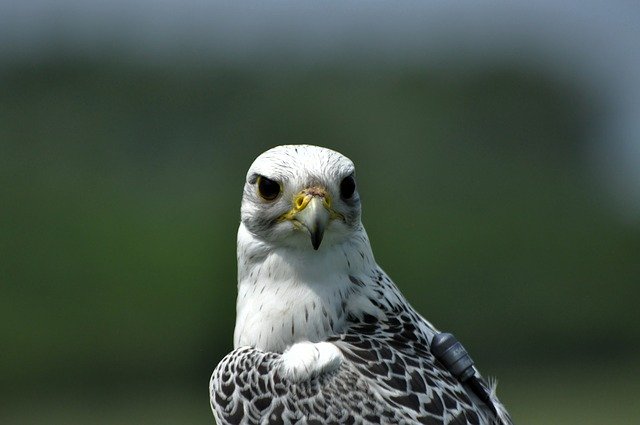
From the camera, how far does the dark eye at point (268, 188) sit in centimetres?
459

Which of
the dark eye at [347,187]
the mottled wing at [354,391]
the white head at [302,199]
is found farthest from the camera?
the dark eye at [347,187]

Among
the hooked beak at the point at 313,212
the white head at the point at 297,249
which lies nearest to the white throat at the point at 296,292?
the white head at the point at 297,249

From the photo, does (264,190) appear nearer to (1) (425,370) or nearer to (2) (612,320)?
(1) (425,370)

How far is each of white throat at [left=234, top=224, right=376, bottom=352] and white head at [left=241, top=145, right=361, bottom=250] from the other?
0.16 feet

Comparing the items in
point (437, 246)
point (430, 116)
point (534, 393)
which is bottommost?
point (534, 393)

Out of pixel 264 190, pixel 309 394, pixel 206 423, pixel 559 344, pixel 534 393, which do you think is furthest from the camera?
pixel 559 344

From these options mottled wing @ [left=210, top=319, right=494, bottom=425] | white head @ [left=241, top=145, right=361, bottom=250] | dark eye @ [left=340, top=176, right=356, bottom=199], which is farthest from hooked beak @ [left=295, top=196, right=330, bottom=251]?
mottled wing @ [left=210, top=319, right=494, bottom=425]

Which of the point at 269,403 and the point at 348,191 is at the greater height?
the point at 348,191

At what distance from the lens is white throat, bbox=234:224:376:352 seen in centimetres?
455

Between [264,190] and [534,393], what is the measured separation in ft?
37.8

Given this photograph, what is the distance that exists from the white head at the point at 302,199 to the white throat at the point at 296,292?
5 cm

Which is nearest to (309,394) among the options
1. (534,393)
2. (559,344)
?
(534,393)

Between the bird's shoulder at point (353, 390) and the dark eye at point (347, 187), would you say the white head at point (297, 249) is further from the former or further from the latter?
the bird's shoulder at point (353, 390)

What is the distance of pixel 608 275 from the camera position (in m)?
18.1
